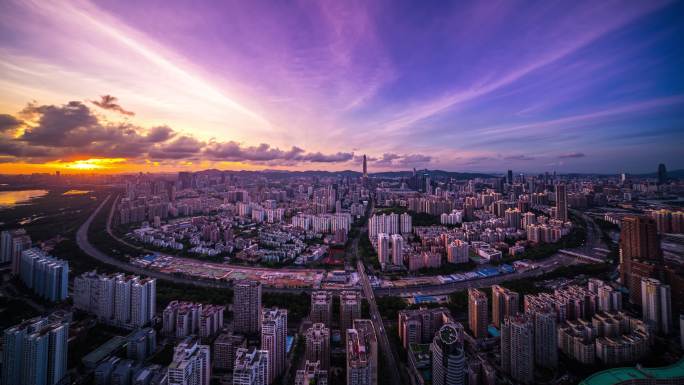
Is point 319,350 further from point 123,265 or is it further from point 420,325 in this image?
point 123,265

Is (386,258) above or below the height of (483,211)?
below

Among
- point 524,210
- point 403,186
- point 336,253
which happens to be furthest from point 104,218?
point 403,186

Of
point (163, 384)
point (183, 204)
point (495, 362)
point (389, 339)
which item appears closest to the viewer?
point (163, 384)

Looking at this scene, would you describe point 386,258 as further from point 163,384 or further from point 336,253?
point 163,384

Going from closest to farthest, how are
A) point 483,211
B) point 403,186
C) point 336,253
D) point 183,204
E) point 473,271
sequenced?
point 473,271, point 336,253, point 483,211, point 183,204, point 403,186

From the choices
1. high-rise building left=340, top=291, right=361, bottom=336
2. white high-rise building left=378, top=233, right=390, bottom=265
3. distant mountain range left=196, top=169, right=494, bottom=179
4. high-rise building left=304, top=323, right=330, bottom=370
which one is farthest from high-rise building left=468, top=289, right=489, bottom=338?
distant mountain range left=196, top=169, right=494, bottom=179

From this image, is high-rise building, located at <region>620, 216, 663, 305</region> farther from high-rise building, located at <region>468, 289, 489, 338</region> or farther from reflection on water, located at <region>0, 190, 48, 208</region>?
reflection on water, located at <region>0, 190, 48, 208</region>
